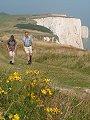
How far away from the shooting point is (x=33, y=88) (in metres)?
10.1

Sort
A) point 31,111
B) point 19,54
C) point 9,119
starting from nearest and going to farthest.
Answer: point 9,119 < point 31,111 < point 19,54

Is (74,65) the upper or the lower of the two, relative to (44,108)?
lower

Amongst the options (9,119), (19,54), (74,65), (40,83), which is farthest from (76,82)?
(19,54)

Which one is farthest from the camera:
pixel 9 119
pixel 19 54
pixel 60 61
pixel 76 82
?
pixel 19 54

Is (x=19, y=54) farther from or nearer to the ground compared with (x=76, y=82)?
nearer to the ground

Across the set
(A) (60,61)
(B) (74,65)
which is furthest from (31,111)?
(A) (60,61)

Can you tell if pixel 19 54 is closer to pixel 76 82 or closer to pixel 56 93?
pixel 76 82

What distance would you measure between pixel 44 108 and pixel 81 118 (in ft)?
2.84

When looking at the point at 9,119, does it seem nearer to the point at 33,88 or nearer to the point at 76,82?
the point at 33,88

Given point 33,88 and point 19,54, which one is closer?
point 33,88

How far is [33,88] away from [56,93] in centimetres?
100

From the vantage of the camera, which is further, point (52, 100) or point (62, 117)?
point (52, 100)

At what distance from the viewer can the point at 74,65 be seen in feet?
116

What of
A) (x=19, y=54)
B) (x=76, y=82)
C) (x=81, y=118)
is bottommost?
(x=19, y=54)
